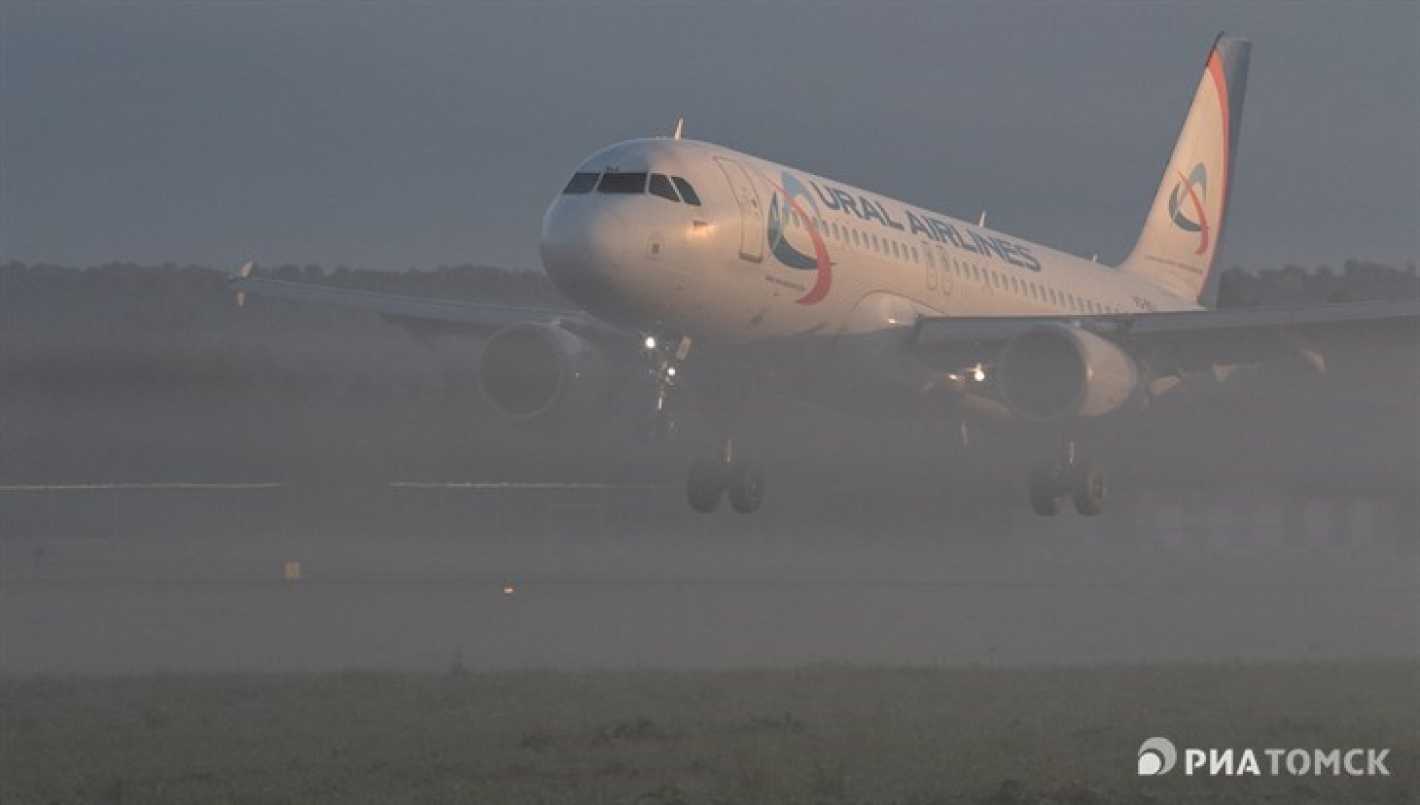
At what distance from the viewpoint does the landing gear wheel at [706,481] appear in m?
32.2

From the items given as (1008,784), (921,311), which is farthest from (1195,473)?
(1008,784)

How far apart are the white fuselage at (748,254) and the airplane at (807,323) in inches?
1.2

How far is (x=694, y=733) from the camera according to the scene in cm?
1761

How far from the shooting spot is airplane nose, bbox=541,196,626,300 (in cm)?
2728

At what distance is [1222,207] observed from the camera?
51.1 m

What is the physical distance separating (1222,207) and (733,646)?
3091 centimetres

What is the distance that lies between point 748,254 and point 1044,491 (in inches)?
282

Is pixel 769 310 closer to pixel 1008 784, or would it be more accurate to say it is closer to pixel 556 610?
pixel 556 610

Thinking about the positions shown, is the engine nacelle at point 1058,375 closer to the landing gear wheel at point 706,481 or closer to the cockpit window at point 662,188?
the landing gear wheel at point 706,481

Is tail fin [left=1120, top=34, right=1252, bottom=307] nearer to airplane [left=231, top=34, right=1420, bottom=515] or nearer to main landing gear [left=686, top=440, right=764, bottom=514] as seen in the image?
airplane [left=231, top=34, right=1420, bottom=515]

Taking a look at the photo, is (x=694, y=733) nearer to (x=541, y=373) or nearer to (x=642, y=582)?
(x=642, y=582)

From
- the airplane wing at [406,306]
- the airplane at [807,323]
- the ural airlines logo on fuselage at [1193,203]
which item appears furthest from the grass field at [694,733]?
the ural airlines logo on fuselage at [1193,203]

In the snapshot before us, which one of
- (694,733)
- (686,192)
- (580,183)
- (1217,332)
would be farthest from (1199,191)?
(694,733)

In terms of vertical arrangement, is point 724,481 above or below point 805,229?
below
